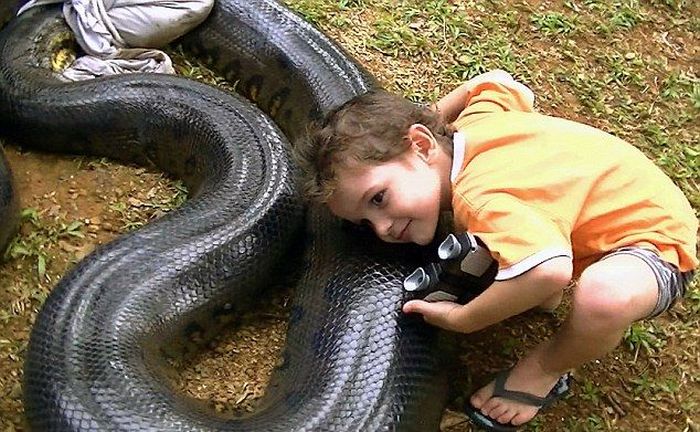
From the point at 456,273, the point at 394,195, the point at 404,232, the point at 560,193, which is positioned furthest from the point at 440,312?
the point at 560,193

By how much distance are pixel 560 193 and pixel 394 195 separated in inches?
19.5

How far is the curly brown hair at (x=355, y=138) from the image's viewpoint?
9.48 feet

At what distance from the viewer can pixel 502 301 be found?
2781mm

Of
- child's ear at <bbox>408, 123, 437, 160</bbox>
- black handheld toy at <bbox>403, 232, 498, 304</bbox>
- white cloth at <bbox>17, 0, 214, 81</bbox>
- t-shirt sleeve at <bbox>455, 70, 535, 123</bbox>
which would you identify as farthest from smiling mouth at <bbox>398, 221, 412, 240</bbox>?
white cloth at <bbox>17, 0, 214, 81</bbox>

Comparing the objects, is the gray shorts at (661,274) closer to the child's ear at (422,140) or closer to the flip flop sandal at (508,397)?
the flip flop sandal at (508,397)

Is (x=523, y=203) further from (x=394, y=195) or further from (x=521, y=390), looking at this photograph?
(x=521, y=390)

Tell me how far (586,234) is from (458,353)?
2.35 feet

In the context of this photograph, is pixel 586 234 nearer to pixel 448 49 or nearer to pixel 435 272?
pixel 435 272

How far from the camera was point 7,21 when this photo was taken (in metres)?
4.66

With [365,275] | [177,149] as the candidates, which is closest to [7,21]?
[177,149]

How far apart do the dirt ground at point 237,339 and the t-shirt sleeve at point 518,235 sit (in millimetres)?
840

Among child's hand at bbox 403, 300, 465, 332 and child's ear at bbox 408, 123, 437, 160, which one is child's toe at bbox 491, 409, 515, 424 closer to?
child's hand at bbox 403, 300, 465, 332

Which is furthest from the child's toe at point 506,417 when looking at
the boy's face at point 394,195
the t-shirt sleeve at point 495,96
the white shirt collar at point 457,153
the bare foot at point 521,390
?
the t-shirt sleeve at point 495,96

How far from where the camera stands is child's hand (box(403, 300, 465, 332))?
2.96m
